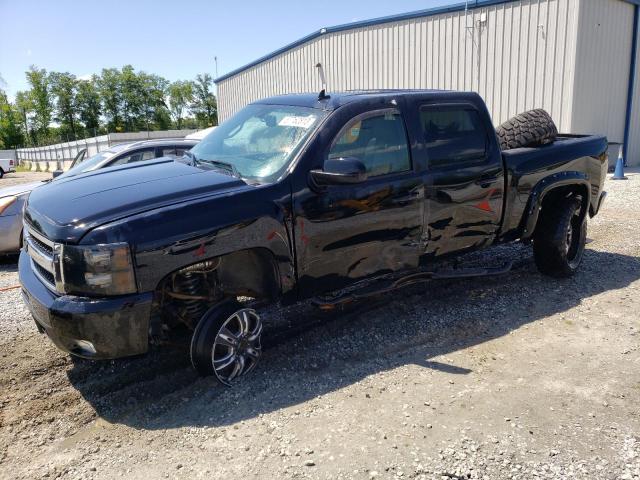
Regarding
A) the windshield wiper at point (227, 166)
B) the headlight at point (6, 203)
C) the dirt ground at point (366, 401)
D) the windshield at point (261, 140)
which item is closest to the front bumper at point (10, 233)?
the headlight at point (6, 203)

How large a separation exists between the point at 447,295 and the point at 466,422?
7.78ft

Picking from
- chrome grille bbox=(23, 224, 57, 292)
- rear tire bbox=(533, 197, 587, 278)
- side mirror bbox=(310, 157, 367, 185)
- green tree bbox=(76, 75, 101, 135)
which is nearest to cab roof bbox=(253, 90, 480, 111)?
side mirror bbox=(310, 157, 367, 185)

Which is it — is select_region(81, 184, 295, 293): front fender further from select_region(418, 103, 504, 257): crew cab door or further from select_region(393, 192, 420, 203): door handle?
select_region(418, 103, 504, 257): crew cab door

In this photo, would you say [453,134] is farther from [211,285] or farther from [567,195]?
[211,285]

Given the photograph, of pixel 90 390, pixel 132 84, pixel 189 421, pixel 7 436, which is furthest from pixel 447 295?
pixel 132 84

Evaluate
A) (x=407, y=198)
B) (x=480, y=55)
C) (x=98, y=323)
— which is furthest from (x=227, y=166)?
(x=480, y=55)

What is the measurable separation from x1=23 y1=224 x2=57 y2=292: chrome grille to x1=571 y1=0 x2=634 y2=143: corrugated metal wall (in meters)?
13.9

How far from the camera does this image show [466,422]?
11.0ft

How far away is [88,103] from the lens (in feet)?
264

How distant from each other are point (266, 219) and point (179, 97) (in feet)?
306

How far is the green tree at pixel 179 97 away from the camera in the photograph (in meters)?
90.4

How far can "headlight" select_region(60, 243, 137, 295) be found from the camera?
10.4 feet

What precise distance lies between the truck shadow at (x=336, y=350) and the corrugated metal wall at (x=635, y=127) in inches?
511

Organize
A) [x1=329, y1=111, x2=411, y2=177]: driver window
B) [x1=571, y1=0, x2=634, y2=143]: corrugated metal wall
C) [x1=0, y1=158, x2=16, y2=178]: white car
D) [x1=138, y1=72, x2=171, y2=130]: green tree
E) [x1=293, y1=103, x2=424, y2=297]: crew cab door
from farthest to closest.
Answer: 1. [x1=138, y1=72, x2=171, y2=130]: green tree
2. [x1=0, y1=158, x2=16, y2=178]: white car
3. [x1=571, y1=0, x2=634, y2=143]: corrugated metal wall
4. [x1=329, y1=111, x2=411, y2=177]: driver window
5. [x1=293, y1=103, x2=424, y2=297]: crew cab door
